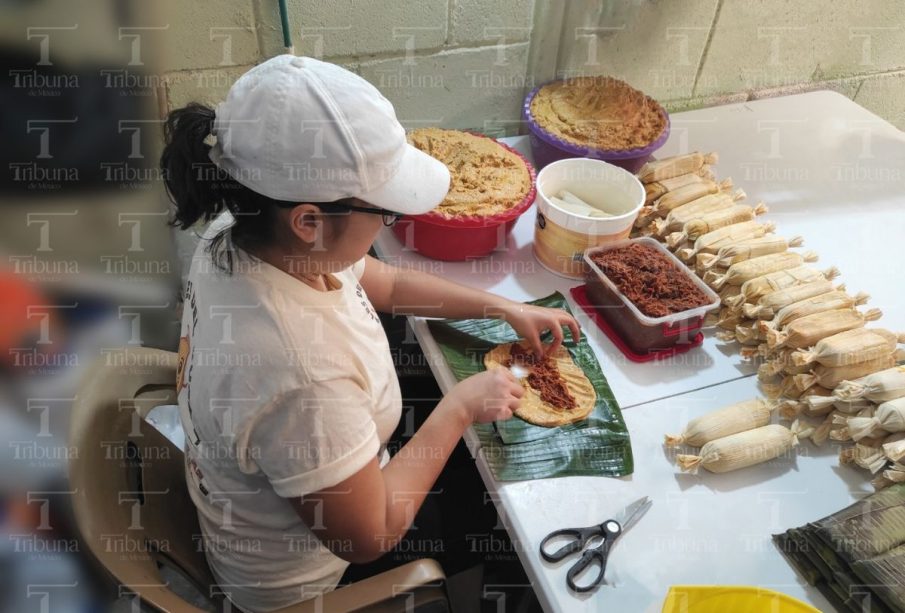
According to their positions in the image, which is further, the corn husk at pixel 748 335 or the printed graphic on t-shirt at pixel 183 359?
the corn husk at pixel 748 335

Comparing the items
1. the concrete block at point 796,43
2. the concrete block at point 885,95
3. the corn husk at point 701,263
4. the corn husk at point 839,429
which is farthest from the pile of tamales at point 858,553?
the concrete block at point 885,95

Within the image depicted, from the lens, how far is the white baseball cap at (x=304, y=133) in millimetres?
777

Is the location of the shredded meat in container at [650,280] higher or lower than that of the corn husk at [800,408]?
higher

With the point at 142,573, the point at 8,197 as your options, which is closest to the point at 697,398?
the point at 142,573

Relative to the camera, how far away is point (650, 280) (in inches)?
53.7

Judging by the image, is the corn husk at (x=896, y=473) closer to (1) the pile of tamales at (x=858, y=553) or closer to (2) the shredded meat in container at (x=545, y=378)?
(1) the pile of tamales at (x=858, y=553)

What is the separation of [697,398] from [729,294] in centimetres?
32

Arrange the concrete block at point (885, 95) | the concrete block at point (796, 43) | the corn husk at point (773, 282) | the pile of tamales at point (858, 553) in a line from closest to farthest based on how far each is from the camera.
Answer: the pile of tamales at point (858, 553) → the corn husk at point (773, 282) → the concrete block at point (796, 43) → the concrete block at point (885, 95)

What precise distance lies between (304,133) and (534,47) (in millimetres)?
1319

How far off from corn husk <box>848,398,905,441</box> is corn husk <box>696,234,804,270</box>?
0.46 m

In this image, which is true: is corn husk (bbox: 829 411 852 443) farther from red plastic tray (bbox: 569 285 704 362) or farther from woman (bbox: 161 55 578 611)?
woman (bbox: 161 55 578 611)

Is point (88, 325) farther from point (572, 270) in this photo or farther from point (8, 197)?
point (572, 270)

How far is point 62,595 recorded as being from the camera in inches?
46.6

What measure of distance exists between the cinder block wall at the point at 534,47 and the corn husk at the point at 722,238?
79 cm
